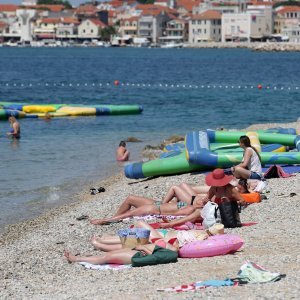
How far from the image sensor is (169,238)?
12.8 meters

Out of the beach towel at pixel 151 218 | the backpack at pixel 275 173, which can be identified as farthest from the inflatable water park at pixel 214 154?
the beach towel at pixel 151 218

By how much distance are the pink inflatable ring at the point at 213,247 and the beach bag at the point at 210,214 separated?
1.30 meters

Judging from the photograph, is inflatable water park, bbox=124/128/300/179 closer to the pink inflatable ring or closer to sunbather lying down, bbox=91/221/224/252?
sunbather lying down, bbox=91/221/224/252

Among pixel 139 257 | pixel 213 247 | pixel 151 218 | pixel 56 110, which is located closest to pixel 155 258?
pixel 139 257

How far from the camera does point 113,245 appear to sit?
42.6 ft

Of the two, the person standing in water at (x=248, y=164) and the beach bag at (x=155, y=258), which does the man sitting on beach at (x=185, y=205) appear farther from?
the beach bag at (x=155, y=258)

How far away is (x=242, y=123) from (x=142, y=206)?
21916 mm

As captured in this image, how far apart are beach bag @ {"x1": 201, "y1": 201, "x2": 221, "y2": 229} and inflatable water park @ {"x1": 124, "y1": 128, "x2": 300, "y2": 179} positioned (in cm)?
491

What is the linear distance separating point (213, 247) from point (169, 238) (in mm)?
724

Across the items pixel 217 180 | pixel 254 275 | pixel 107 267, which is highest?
pixel 217 180

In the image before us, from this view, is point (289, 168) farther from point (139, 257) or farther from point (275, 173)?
point (139, 257)

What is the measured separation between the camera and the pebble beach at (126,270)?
1066cm

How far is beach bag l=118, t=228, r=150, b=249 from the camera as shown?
41.0 feet

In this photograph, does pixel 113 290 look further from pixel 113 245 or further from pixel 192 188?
pixel 192 188
